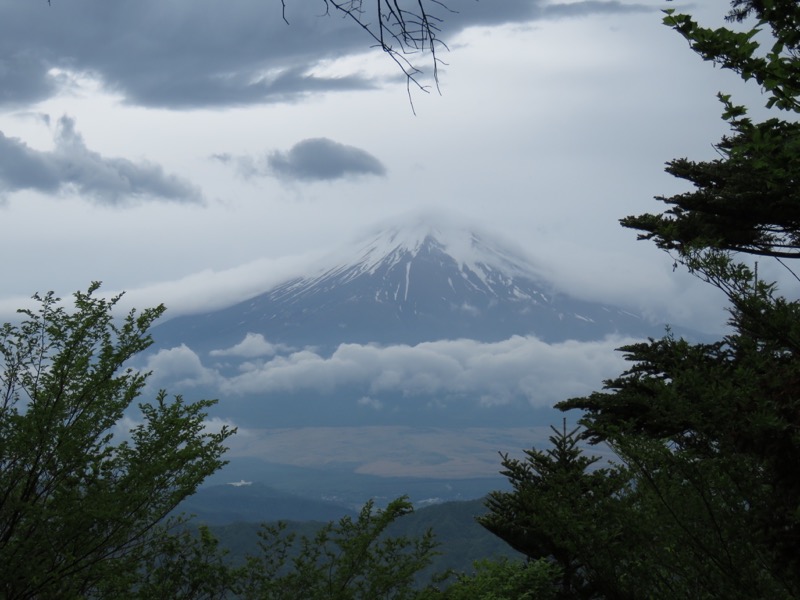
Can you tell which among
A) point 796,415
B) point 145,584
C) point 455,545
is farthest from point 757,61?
point 455,545

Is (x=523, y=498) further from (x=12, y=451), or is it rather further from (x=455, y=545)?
(x=455, y=545)

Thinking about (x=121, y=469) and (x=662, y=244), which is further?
(x=662, y=244)

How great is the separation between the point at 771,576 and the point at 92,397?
6343 mm

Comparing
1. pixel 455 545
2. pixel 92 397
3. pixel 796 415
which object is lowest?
pixel 455 545

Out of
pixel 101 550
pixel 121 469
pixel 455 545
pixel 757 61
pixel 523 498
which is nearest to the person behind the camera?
pixel 757 61

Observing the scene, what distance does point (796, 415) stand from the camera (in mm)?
7008

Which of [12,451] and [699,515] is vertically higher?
[12,451]

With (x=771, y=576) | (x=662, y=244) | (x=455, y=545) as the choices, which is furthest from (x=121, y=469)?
(x=455, y=545)

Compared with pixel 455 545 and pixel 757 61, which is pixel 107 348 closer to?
pixel 757 61

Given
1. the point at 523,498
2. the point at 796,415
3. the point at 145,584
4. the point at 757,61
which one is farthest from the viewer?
the point at 523,498

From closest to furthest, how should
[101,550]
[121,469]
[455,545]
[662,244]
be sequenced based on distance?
[101,550]
[121,469]
[662,244]
[455,545]

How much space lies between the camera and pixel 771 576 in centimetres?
727

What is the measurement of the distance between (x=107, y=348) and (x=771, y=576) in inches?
254

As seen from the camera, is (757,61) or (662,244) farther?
(662,244)
